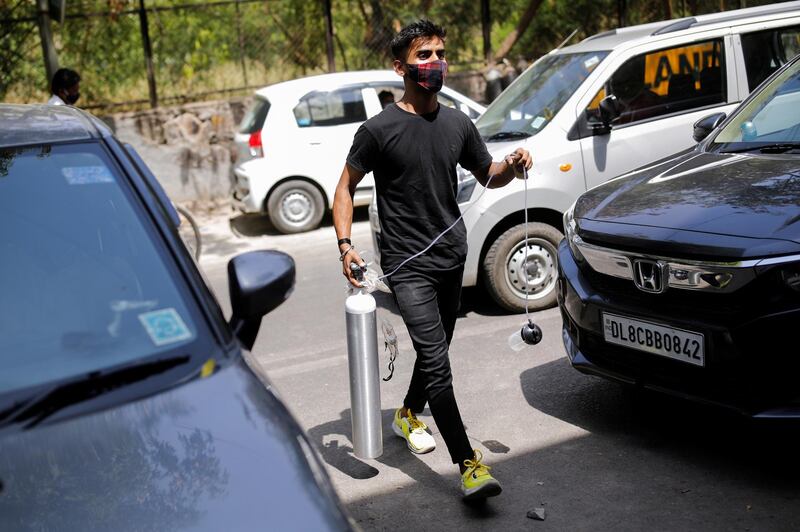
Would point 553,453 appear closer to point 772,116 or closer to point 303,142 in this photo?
point 772,116

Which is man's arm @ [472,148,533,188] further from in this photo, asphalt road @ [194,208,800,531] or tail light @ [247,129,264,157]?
tail light @ [247,129,264,157]

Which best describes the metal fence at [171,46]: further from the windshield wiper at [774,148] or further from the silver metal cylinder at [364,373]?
the silver metal cylinder at [364,373]

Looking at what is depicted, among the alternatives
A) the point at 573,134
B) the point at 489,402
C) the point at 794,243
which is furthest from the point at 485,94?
the point at 794,243

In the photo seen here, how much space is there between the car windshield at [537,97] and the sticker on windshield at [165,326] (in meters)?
4.80

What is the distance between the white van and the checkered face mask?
259 cm

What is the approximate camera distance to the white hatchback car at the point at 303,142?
10789mm

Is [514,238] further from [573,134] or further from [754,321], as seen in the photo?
[754,321]

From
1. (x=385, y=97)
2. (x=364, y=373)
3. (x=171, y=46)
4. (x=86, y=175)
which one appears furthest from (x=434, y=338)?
(x=171, y=46)

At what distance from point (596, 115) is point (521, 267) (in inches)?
48.5

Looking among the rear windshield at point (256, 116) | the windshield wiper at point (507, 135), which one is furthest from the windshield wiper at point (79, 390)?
the rear windshield at point (256, 116)

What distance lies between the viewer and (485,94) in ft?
48.3

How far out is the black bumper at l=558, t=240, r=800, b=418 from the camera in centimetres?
371

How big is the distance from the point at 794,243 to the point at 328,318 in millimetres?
4165

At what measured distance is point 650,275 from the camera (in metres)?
4.20
